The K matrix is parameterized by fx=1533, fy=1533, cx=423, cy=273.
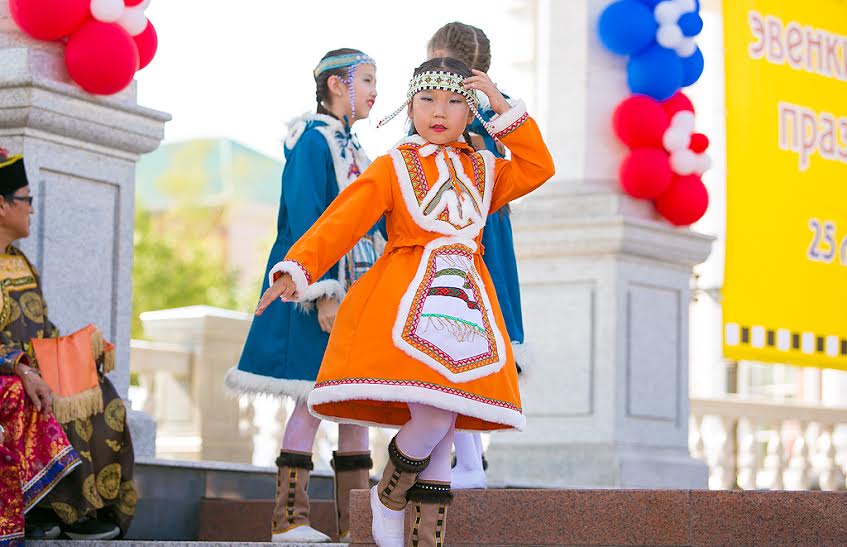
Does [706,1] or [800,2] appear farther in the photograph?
[706,1]

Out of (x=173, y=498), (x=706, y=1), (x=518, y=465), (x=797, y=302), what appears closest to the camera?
(x=173, y=498)

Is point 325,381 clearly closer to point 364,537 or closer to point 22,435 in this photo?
point 364,537

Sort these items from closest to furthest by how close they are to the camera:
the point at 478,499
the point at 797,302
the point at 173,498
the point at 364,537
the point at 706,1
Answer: the point at 364,537 < the point at 478,499 < the point at 173,498 < the point at 797,302 < the point at 706,1

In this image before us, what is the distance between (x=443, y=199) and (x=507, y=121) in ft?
0.97

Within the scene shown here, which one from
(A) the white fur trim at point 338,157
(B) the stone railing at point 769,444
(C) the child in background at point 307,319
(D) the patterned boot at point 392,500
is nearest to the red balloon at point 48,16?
(C) the child in background at point 307,319

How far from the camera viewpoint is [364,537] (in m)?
4.54

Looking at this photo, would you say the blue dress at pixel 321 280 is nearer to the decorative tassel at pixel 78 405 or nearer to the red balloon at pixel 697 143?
the decorative tassel at pixel 78 405

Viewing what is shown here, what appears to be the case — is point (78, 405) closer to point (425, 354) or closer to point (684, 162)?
point (425, 354)

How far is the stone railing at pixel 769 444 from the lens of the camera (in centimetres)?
1099

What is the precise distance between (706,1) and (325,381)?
9.25 metres

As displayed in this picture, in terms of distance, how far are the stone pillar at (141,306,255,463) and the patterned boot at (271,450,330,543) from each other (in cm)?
436

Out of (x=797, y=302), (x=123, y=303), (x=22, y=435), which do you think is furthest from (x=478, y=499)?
(x=797, y=302)

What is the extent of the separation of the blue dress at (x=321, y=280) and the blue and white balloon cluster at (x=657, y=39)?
3.64 meters

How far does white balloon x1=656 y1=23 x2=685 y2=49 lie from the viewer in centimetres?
852
